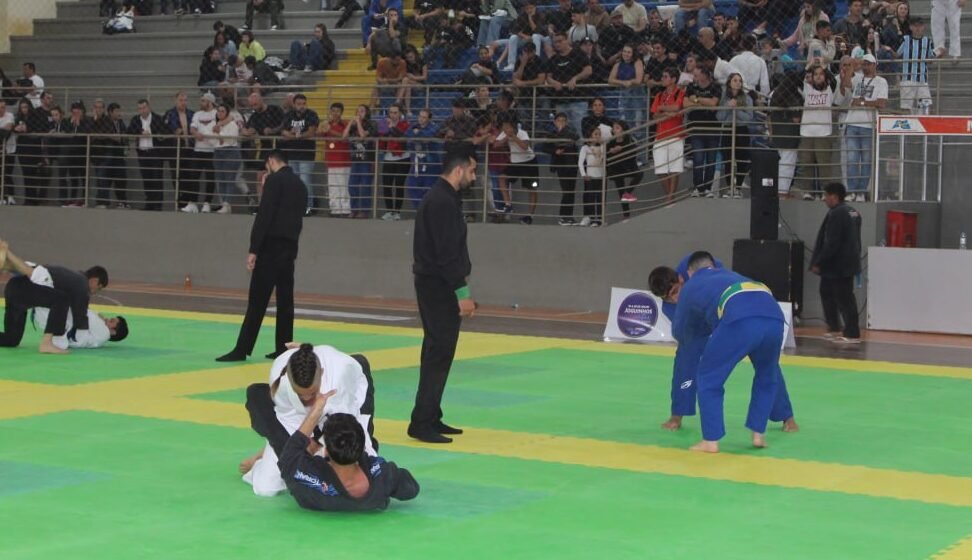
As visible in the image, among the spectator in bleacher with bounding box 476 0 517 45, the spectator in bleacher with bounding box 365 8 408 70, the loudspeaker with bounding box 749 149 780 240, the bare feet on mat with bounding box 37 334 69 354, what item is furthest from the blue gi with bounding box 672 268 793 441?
the spectator in bleacher with bounding box 365 8 408 70

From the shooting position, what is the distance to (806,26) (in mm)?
22172

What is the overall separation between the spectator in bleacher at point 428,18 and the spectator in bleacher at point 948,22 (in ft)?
27.8

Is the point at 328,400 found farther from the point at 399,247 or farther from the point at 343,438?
the point at 399,247

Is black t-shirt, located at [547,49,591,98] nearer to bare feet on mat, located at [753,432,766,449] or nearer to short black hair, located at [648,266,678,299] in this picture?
short black hair, located at [648,266,678,299]

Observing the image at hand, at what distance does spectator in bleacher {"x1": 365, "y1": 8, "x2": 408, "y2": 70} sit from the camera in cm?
2577

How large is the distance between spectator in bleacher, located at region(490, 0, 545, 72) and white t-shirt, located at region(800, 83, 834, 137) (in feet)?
17.3

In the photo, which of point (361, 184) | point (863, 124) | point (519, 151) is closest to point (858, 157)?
point (863, 124)

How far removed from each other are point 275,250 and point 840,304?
735 cm

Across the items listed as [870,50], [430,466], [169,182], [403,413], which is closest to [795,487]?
[430,466]

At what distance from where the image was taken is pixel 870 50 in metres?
21.2

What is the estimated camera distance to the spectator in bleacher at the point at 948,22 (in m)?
21.5

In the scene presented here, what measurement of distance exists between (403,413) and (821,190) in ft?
34.0

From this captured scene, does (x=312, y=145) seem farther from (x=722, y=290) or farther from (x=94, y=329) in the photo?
(x=722, y=290)

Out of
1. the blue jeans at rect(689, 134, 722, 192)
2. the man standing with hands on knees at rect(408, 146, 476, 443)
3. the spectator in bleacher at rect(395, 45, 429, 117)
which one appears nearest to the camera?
the man standing with hands on knees at rect(408, 146, 476, 443)
